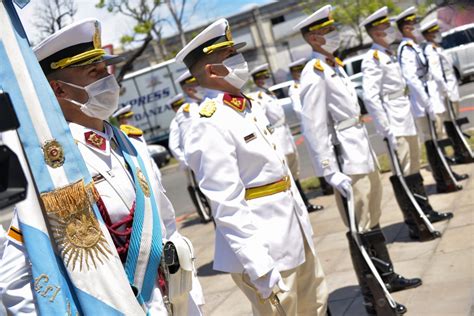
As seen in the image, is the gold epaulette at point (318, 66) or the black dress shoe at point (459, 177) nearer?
the gold epaulette at point (318, 66)

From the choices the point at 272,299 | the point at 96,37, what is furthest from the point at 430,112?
the point at 96,37

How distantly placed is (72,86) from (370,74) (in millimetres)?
4750

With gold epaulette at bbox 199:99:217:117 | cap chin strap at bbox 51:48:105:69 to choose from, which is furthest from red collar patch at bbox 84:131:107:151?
gold epaulette at bbox 199:99:217:117

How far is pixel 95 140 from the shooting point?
324 cm

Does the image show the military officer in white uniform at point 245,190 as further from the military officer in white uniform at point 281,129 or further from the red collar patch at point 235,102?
the military officer in white uniform at point 281,129

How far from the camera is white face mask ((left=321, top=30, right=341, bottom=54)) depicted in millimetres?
6176

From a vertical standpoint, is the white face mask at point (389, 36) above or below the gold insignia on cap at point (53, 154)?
below

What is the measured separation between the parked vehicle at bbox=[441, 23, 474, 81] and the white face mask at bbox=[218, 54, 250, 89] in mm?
21767

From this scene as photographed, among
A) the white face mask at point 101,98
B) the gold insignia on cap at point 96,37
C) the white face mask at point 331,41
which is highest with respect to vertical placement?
the gold insignia on cap at point 96,37

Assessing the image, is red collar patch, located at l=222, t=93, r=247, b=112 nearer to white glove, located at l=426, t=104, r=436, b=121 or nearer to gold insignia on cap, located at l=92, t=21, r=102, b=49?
gold insignia on cap, located at l=92, t=21, r=102, b=49

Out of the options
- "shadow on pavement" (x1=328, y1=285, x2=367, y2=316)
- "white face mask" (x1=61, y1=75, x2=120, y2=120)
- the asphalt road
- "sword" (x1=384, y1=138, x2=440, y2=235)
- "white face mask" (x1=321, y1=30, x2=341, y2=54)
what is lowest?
the asphalt road

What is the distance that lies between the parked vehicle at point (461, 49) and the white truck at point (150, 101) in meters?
10.1

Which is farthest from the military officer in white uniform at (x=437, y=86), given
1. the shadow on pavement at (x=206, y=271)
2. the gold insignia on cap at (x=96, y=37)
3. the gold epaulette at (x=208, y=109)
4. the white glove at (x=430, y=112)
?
the gold insignia on cap at (x=96, y=37)

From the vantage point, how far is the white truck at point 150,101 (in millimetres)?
29125
